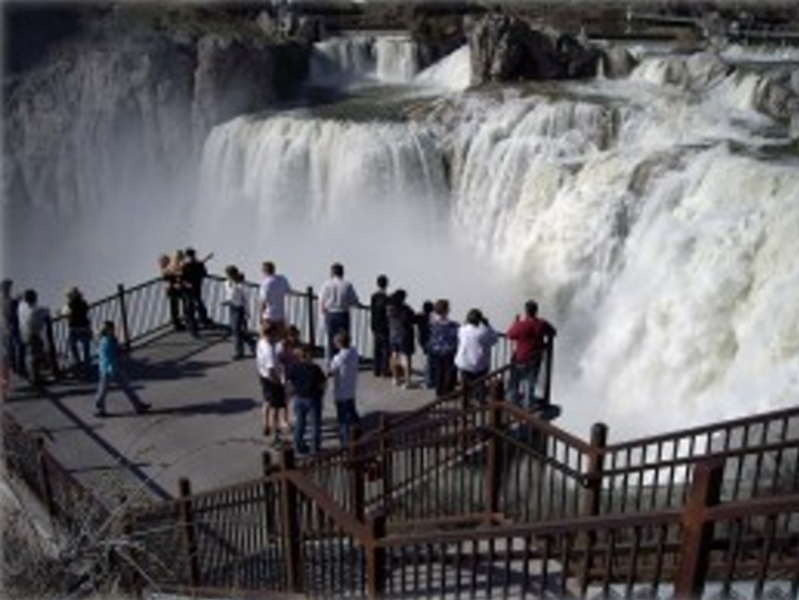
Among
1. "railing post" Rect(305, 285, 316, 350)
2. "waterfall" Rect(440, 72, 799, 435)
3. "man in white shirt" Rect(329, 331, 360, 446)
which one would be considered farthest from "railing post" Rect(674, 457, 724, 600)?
"waterfall" Rect(440, 72, 799, 435)

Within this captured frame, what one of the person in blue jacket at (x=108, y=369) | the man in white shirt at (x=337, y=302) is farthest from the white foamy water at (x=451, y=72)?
the person in blue jacket at (x=108, y=369)

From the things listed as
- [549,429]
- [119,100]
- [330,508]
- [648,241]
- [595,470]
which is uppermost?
[119,100]

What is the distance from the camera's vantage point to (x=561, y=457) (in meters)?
13.7

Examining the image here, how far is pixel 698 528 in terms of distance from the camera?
188 inches

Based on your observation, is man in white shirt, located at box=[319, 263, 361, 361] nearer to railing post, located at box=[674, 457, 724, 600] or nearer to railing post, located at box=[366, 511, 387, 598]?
railing post, located at box=[366, 511, 387, 598]

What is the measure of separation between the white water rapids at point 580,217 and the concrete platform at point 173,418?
561cm

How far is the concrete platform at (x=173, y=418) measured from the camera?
36.4ft

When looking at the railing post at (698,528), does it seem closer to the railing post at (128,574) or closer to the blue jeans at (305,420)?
the railing post at (128,574)

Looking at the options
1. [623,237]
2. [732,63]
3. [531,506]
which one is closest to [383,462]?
[531,506]

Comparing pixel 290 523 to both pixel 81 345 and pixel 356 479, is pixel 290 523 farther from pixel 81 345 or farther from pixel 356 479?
pixel 81 345

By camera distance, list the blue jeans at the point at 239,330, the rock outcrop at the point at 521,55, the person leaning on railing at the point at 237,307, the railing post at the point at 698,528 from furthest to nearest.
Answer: the rock outcrop at the point at 521,55 < the blue jeans at the point at 239,330 < the person leaning on railing at the point at 237,307 < the railing post at the point at 698,528

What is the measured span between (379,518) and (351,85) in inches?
1214

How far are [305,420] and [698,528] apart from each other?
263 inches

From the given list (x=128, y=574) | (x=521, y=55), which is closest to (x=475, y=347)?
(x=128, y=574)
